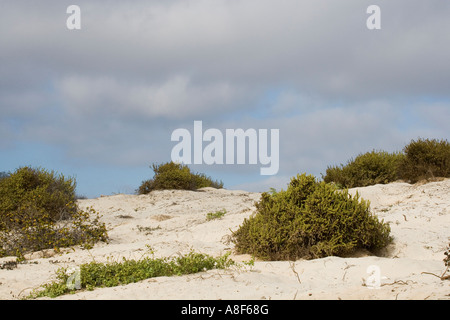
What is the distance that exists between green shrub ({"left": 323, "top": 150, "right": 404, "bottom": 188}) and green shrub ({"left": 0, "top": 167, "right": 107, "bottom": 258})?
848 centimetres

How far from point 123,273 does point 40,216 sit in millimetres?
6781

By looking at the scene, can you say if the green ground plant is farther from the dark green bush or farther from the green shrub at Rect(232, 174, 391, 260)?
the dark green bush

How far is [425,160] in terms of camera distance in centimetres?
1591

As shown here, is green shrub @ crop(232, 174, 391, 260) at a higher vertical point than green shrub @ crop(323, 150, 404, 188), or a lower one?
lower

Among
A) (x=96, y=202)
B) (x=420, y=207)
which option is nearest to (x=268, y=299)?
(x=420, y=207)

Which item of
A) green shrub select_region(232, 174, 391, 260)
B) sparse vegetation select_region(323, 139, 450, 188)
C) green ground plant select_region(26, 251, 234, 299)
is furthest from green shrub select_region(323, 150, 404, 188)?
green ground plant select_region(26, 251, 234, 299)

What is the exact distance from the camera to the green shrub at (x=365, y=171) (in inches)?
648

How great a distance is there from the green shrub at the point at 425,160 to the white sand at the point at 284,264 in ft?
5.52

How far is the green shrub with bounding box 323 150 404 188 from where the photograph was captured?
16453 millimetres

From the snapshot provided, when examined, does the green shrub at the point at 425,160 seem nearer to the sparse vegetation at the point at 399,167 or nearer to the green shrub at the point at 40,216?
the sparse vegetation at the point at 399,167

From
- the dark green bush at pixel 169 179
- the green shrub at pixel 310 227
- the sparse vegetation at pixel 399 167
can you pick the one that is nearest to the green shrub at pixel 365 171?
the sparse vegetation at pixel 399 167

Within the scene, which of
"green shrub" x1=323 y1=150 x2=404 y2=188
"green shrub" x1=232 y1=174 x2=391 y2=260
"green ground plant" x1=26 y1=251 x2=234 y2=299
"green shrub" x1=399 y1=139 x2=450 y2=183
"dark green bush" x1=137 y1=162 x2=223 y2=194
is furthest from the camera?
"dark green bush" x1=137 y1=162 x2=223 y2=194
